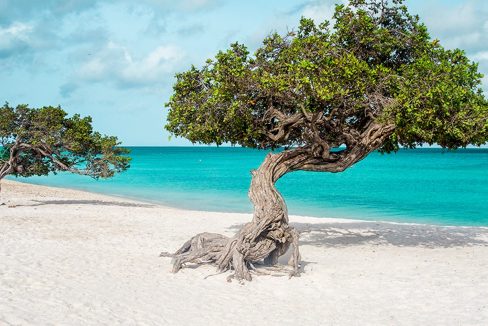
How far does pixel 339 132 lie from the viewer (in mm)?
16094

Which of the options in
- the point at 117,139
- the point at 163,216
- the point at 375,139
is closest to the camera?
the point at 375,139

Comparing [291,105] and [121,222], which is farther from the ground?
[291,105]

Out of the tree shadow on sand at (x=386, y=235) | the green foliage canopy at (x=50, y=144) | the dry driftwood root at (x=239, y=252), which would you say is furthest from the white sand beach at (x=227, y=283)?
the green foliage canopy at (x=50, y=144)

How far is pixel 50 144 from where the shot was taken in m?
26.8

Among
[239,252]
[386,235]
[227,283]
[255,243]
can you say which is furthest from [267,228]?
[386,235]

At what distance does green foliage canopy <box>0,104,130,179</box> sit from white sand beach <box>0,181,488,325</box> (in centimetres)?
747

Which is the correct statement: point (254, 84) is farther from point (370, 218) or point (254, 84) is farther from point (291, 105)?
point (370, 218)

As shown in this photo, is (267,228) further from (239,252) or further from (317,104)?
(317,104)

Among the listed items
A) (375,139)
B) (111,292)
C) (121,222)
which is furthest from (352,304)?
→ (121,222)

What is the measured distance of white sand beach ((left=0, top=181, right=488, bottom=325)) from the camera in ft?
32.5

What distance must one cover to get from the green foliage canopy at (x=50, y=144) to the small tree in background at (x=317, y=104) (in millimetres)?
12219

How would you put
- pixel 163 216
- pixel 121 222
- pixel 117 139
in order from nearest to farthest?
pixel 121 222
pixel 163 216
pixel 117 139

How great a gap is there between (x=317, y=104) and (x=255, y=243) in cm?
416

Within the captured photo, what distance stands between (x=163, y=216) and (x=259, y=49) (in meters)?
11.4
